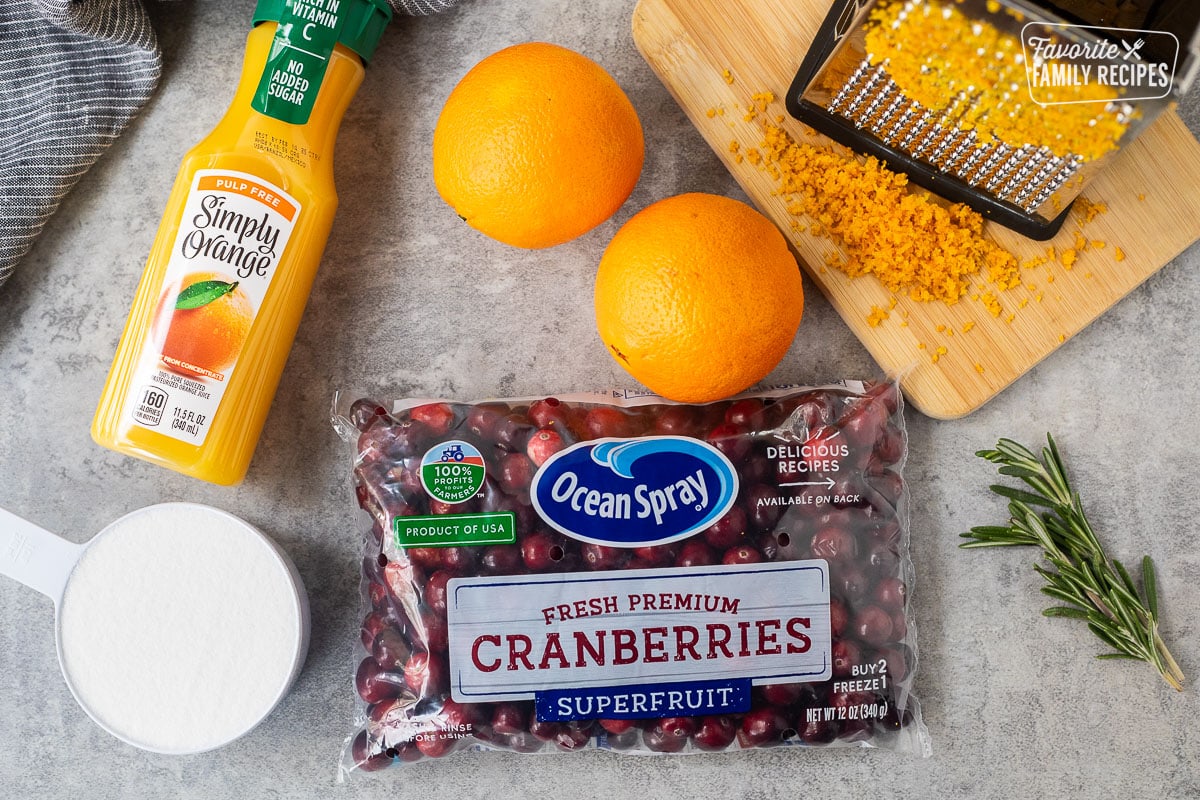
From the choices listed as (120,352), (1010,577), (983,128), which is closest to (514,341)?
(120,352)

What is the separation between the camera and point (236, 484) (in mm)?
930

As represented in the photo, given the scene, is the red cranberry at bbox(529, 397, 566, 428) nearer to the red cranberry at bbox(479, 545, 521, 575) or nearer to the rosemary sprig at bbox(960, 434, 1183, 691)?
the red cranberry at bbox(479, 545, 521, 575)

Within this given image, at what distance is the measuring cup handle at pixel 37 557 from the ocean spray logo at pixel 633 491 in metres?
0.48

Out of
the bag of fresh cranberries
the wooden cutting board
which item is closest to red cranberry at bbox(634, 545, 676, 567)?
the bag of fresh cranberries

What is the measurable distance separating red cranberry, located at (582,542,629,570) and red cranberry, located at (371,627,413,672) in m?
0.20

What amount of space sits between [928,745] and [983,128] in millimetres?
616

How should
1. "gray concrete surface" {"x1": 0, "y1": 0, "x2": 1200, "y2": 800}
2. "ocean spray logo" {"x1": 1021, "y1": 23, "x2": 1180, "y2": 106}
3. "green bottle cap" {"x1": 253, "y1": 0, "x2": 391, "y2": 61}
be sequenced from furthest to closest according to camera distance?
"gray concrete surface" {"x1": 0, "y1": 0, "x2": 1200, "y2": 800} → "green bottle cap" {"x1": 253, "y1": 0, "x2": 391, "y2": 61} → "ocean spray logo" {"x1": 1021, "y1": 23, "x2": 1180, "y2": 106}

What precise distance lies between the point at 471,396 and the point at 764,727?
18.0 inches

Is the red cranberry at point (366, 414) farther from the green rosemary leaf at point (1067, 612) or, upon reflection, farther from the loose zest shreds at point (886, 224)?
the green rosemary leaf at point (1067, 612)

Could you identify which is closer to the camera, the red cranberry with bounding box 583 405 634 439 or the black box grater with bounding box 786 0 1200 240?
the black box grater with bounding box 786 0 1200 240

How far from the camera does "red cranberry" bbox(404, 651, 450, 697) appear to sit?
2.65ft

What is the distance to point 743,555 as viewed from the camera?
812mm

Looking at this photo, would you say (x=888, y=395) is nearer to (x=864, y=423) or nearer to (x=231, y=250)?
(x=864, y=423)

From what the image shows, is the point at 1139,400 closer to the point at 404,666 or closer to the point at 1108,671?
the point at 1108,671
